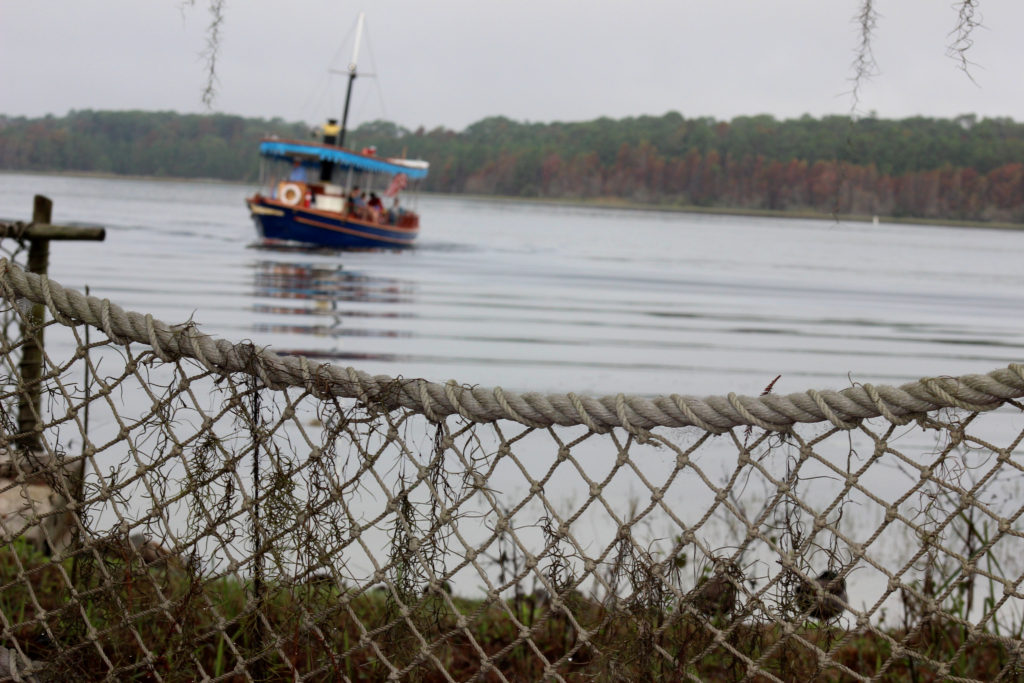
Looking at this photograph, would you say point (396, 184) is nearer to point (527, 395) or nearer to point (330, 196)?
point (330, 196)

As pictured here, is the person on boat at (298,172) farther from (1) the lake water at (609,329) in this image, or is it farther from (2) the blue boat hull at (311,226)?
(1) the lake water at (609,329)

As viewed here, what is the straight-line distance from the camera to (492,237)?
56.0 m

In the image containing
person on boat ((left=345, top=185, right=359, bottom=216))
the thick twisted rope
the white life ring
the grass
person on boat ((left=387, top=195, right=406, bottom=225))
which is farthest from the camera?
person on boat ((left=387, top=195, right=406, bottom=225))

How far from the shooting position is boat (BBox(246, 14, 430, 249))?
33.4 m

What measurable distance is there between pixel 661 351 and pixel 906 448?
21.9ft

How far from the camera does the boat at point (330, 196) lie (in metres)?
33.4

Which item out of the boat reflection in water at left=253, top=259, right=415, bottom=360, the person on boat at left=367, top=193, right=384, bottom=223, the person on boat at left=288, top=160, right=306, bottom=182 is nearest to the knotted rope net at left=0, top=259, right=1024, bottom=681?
the boat reflection in water at left=253, top=259, right=415, bottom=360

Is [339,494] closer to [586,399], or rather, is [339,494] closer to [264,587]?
[264,587]

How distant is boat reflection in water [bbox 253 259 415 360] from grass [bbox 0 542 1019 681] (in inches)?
343

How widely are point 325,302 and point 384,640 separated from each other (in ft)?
54.3

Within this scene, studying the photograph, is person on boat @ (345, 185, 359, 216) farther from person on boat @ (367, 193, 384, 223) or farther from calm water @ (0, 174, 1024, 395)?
calm water @ (0, 174, 1024, 395)

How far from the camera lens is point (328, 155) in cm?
3322

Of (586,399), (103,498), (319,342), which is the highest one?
(586,399)

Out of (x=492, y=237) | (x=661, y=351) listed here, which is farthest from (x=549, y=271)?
(x=492, y=237)
